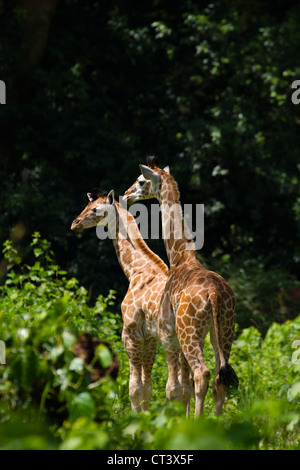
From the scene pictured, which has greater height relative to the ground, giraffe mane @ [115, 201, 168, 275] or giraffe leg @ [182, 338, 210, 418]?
giraffe mane @ [115, 201, 168, 275]

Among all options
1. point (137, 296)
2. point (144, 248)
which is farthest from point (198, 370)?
point (144, 248)

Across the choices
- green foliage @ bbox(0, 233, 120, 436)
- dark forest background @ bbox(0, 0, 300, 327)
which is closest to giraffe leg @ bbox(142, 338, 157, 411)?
green foliage @ bbox(0, 233, 120, 436)

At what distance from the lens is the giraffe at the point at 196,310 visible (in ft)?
17.6

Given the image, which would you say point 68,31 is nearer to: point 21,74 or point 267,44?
point 21,74

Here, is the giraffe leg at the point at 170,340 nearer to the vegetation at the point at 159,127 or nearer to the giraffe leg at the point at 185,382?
the giraffe leg at the point at 185,382

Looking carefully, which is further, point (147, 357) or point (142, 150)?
point (142, 150)

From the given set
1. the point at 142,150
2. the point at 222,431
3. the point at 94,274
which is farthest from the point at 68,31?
the point at 222,431

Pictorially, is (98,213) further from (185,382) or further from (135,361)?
(185,382)

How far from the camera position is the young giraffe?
6.27 meters

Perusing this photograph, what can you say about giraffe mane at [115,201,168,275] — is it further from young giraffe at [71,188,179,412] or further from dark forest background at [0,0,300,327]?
dark forest background at [0,0,300,327]

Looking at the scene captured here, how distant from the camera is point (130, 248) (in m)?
6.98

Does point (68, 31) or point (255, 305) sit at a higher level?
point (68, 31)

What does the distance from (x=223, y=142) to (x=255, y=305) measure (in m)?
3.20

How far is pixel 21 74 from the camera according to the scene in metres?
12.9
